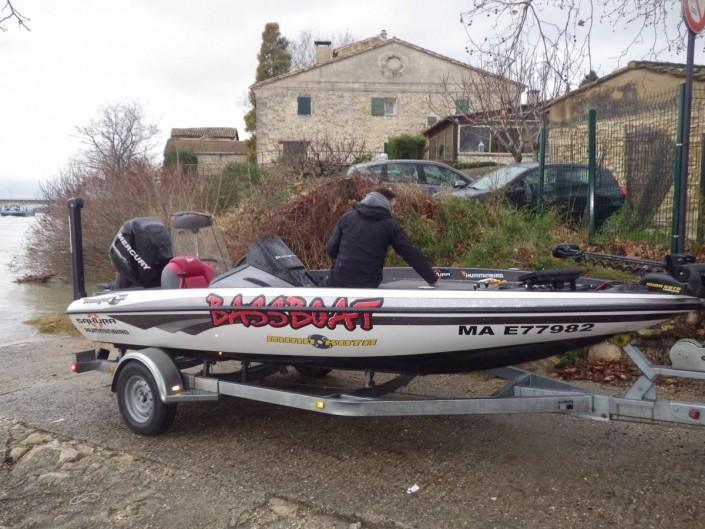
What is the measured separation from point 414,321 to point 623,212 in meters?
5.65

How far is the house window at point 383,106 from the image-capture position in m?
43.2

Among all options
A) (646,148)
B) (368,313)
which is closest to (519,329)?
(368,313)

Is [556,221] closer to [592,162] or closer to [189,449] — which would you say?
[592,162]

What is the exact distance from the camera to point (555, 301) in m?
3.83

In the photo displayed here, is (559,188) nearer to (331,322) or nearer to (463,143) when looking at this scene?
(331,322)

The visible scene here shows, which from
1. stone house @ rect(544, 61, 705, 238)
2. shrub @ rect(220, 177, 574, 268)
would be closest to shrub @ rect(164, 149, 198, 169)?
shrub @ rect(220, 177, 574, 268)

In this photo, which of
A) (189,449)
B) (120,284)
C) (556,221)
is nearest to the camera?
(189,449)

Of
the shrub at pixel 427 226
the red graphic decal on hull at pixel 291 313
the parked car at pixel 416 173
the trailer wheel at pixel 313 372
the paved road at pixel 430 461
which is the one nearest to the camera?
the paved road at pixel 430 461

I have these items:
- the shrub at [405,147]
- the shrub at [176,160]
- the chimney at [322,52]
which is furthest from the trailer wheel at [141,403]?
the chimney at [322,52]

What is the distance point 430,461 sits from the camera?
14.5ft

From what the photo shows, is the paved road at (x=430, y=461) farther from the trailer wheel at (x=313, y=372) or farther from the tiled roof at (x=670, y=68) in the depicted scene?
the tiled roof at (x=670, y=68)

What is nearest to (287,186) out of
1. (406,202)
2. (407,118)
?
(406,202)

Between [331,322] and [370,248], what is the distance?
0.96 meters

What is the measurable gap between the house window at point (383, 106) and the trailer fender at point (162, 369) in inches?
1558
